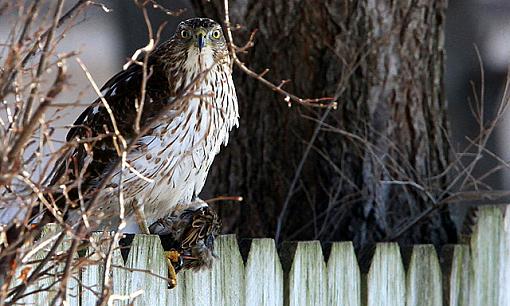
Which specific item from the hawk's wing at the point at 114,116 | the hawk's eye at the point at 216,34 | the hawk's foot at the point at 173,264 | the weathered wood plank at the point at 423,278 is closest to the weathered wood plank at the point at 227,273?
the hawk's foot at the point at 173,264

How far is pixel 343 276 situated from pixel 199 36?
1217 mm

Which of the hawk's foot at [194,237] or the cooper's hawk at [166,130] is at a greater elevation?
the cooper's hawk at [166,130]

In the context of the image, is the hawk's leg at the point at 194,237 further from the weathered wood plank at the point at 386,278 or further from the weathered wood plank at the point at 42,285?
the weathered wood plank at the point at 386,278

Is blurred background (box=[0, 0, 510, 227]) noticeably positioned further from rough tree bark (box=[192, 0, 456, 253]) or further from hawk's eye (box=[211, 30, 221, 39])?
hawk's eye (box=[211, 30, 221, 39])

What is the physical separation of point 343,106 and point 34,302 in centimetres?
251

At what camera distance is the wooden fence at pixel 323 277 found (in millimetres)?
3451

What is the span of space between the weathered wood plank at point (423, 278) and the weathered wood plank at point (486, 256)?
25 centimetres

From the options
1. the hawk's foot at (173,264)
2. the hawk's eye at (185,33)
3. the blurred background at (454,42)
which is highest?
the blurred background at (454,42)

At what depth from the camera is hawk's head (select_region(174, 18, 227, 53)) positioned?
14.9ft

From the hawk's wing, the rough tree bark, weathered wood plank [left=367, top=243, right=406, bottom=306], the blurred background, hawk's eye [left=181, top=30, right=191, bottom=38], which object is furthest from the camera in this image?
the blurred background

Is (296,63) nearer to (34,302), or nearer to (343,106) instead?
(343,106)

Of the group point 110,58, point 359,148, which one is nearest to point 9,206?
point 359,148

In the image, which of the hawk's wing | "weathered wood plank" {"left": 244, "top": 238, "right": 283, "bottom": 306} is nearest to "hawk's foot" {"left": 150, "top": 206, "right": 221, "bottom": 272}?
"weathered wood plank" {"left": 244, "top": 238, "right": 283, "bottom": 306}

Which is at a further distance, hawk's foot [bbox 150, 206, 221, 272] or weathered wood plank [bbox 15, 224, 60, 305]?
hawk's foot [bbox 150, 206, 221, 272]
